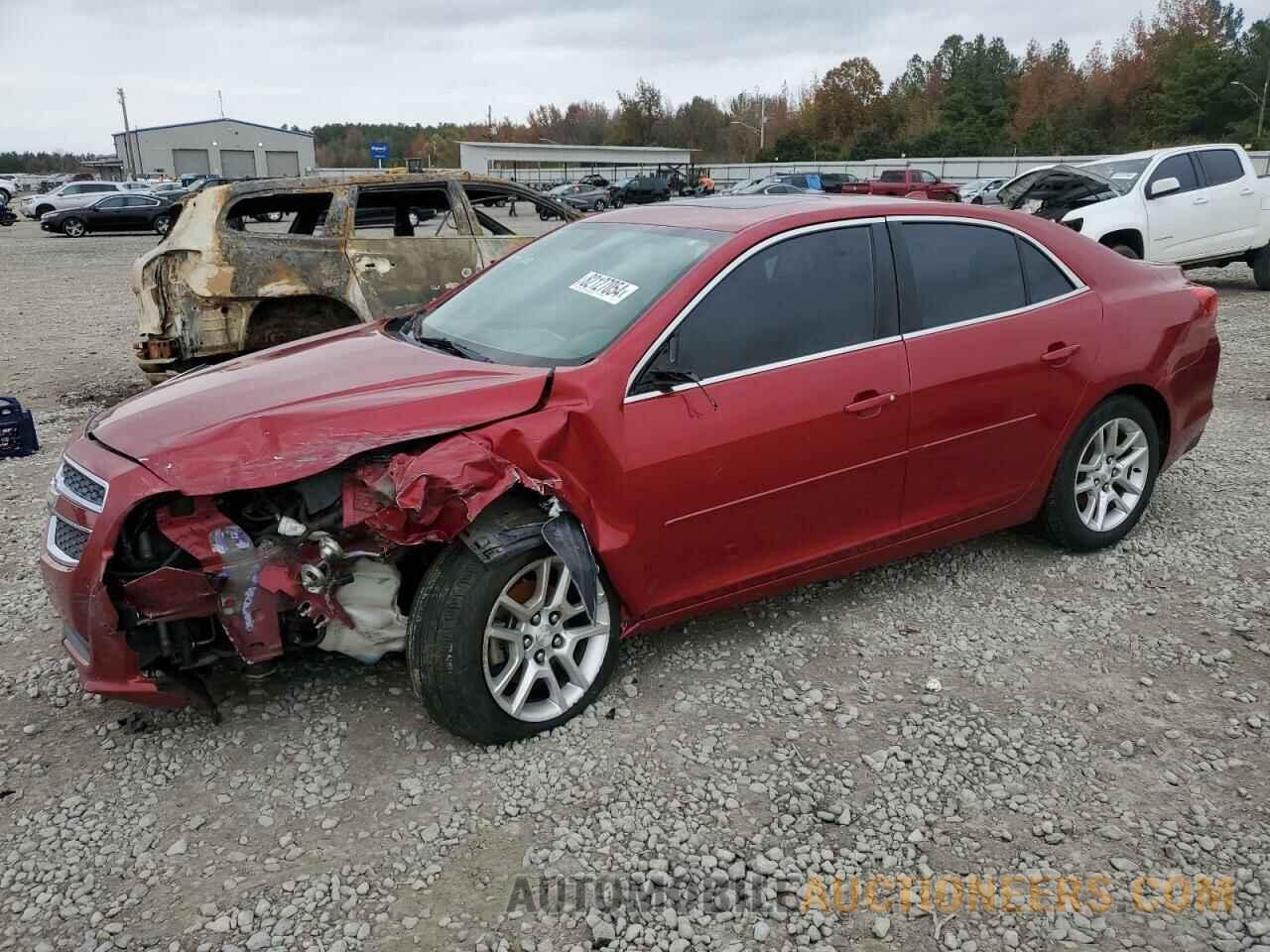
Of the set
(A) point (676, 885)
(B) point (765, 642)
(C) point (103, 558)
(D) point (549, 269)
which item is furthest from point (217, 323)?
(A) point (676, 885)

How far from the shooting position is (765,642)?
3.86 m

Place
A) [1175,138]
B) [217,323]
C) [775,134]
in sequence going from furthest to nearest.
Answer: [775,134], [1175,138], [217,323]

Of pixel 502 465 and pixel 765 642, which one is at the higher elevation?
pixel 502 465

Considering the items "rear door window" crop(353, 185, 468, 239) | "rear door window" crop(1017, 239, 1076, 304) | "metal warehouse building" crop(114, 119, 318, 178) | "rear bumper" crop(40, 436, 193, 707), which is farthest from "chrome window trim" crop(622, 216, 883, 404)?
"metal warehouse building" crop(114, 119, 318, 178)

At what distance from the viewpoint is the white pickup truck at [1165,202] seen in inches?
434

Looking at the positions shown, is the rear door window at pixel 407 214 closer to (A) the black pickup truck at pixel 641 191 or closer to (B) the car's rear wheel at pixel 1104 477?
(B) the car's rear wheel at pixel 1104 477

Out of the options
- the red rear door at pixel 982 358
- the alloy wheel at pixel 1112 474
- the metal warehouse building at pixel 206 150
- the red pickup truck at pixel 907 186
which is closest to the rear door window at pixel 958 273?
the red rear door at pixel 982 358

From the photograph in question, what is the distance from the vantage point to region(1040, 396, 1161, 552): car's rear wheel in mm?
4359

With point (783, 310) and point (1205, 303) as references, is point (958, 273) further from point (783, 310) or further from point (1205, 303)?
point (1205, 303)

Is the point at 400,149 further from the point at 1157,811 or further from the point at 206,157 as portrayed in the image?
the point at 1157,811

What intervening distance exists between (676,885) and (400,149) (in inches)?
5175

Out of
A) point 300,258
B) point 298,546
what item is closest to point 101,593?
point 298,546

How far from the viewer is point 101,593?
2832mm

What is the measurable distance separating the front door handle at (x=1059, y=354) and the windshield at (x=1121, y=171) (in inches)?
331
